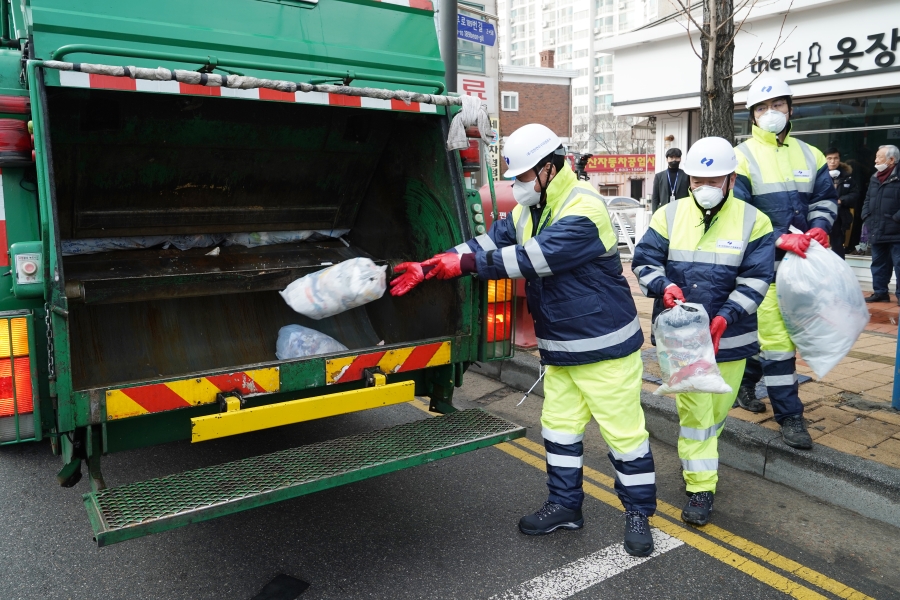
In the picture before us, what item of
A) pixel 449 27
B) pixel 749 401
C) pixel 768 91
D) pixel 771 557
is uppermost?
pixel 449 27

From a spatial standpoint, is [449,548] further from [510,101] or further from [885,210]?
[510,101]

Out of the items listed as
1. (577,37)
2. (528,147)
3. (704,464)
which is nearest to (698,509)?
(704,464)

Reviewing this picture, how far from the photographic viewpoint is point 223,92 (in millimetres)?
2830

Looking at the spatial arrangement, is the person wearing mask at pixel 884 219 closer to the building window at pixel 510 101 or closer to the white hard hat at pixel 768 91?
the white hard hat at pixel 768 91

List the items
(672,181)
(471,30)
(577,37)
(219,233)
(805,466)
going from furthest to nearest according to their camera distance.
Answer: (577,37) → (471,30) → (672,181) → (219,233) → (805,466)

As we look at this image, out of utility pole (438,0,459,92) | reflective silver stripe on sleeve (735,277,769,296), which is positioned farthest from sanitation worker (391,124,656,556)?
utility pole (438,0,459,92)

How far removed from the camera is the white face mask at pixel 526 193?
3.00 m

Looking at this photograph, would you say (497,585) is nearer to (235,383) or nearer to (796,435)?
(235,383)

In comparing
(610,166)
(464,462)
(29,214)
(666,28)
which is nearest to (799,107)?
(666,28)

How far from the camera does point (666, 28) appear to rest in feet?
36.1

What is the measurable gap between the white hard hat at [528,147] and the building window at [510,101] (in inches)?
1478

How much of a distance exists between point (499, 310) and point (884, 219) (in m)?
5.21

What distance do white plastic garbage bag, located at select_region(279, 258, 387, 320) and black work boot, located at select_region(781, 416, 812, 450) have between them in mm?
2119

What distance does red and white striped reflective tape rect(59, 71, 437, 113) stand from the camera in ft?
8.52
